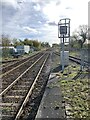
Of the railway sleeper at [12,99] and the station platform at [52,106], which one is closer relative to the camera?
the station platform at [52,106]

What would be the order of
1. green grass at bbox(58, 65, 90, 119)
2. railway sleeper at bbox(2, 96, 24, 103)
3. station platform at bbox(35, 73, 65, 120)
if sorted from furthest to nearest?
railway sleeper at bbox(2, 96, 24, 103) → green grass at bbox(58, 65, 90, 119) → station platform at bbox(35, 73, 65, 120)

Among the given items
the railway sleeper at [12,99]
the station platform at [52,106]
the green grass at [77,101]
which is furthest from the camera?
the railway sleeper at [12,99]

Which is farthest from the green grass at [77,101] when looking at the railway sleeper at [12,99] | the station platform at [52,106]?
the railway sleeper at [12,99]

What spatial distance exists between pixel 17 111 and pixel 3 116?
54 cm

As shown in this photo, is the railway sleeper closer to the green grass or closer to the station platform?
the station platform

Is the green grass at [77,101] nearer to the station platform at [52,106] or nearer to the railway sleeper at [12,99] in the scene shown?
the station platform at [52,106]

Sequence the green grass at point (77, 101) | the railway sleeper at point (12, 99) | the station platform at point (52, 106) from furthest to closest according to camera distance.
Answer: the railway sleeper at point (12, 99)
the green grass at point (77, 101)
the station platform at point (52, 106)

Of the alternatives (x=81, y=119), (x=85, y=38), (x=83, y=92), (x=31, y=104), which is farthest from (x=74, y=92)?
(x=85, y=38)

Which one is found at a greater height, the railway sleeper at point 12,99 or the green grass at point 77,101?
the green grass at point 77,101

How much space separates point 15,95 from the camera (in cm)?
1013

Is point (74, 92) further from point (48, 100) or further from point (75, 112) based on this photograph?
point (75, 112)

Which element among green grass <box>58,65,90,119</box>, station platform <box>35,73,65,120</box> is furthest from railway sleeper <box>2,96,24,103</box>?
green grass <box>58,65,90,119</box>

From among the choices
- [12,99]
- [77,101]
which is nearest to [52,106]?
[77,101]

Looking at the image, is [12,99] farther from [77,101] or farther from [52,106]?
[77,101]
